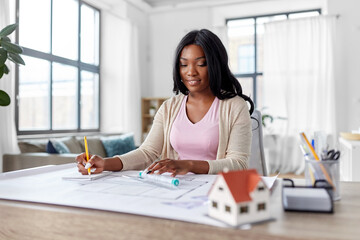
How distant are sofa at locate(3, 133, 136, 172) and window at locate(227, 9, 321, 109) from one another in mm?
2596

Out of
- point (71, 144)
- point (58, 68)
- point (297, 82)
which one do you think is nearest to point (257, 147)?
point (71, 144)

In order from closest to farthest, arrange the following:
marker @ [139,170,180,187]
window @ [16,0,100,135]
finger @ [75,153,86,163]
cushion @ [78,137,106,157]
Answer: marker @ [139,170,180,187], finger @ [75,153,86,163], window @ [16,0,100,135], cushion @ [78,137,106,157]

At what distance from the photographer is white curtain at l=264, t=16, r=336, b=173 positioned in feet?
16.1

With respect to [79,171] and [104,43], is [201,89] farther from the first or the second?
[104,43]

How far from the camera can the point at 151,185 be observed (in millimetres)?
817

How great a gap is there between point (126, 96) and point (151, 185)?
4.64 m

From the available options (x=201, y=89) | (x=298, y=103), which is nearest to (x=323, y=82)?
(x=298, y=103)

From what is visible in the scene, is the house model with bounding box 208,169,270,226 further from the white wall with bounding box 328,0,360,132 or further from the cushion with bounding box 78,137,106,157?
the white wall with bounding box 328,0,360,132

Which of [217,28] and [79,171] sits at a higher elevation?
[217,28]

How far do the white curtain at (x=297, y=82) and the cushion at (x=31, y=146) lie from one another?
3.36 meters

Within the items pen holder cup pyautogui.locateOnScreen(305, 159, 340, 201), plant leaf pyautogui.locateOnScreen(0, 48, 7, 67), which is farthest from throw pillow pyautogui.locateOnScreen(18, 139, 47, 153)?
pen holder cup pyautogui.locateOnScreen(305, 159, 340, 201)

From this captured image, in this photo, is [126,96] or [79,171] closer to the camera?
[79,171]

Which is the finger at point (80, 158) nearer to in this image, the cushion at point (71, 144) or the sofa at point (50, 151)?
the sofa at point (50, 151)

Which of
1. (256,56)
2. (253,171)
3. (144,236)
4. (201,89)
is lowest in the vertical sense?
(144,236)
